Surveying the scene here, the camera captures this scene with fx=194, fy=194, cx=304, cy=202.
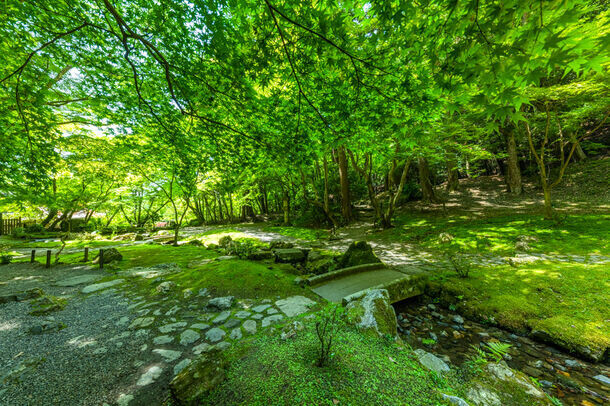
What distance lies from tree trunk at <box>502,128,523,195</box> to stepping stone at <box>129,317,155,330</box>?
18129mm

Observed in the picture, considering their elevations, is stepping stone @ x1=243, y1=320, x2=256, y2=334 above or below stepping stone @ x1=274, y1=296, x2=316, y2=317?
above

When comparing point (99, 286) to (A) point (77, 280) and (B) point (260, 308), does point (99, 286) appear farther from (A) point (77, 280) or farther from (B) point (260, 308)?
(B) point (260, 308)

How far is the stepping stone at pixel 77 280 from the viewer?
4859 mm

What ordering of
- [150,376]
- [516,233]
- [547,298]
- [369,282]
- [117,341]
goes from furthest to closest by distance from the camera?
[516,233] < [369,282] < [547,298] < [117,341] < [150,376]

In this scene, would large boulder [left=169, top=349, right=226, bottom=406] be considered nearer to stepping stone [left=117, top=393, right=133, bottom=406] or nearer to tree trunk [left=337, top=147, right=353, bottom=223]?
stepping stone [left=117, top=393, right=133, bottom=406]

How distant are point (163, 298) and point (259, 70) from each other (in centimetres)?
446

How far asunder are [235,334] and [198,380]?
36.7 inches

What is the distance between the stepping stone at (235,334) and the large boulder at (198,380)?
59 cm

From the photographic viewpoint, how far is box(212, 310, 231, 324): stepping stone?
2918 millimetres

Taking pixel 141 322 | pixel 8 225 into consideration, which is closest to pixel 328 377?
pixel 141 322

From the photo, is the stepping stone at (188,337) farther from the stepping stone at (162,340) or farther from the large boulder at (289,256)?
the large boulder at (289,256)

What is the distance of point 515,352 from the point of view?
2.52 metres

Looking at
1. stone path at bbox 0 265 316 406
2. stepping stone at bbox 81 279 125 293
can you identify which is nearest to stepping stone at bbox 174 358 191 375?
stone path at bbox 0 265 316 406

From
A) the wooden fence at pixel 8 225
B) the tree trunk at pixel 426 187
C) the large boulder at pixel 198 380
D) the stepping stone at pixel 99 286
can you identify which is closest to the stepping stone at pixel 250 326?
the large boulder at pixel 198 380
